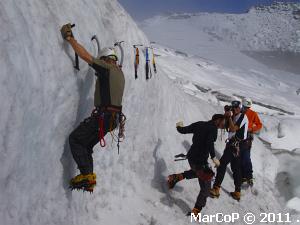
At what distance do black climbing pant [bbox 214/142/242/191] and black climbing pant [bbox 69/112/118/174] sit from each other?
507cm

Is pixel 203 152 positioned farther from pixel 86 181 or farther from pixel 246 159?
pixel 86 181

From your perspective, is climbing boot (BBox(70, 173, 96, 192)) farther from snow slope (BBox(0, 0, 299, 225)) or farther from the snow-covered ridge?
the snow-covered ridge

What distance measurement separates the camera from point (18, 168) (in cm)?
631

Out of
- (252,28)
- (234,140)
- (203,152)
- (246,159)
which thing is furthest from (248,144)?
(252,28)

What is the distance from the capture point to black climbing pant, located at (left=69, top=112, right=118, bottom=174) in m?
7.30

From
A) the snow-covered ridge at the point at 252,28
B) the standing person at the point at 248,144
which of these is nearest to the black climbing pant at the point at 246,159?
the standing person at the point at 248,144

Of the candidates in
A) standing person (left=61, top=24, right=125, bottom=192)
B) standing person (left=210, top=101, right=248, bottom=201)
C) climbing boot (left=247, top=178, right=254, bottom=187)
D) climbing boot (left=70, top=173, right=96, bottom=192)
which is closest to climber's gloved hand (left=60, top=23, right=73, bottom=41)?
standing person (left=61, top=24, right=125, bottom=192)

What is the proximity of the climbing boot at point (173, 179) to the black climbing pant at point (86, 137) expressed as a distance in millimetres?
3706

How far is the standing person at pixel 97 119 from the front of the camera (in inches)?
287

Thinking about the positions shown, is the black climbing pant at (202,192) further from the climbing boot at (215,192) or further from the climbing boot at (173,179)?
the climbing boot at (215,192)

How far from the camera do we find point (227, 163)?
11.7m

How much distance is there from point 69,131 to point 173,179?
153 inches

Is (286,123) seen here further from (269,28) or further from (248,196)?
(269,28)

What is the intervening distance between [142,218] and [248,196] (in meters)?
4.29
